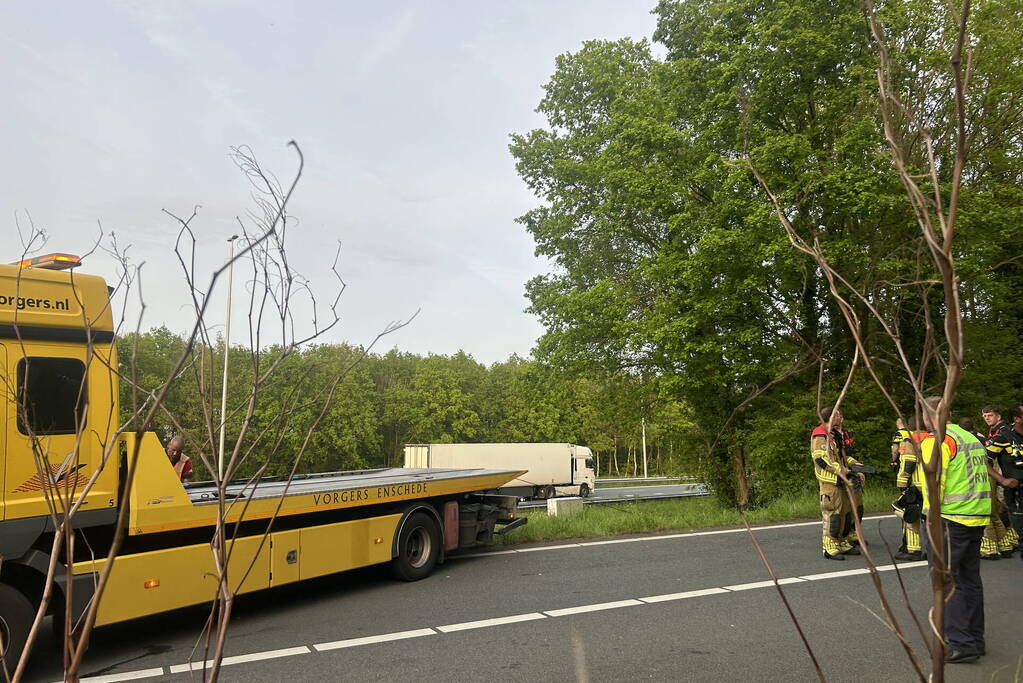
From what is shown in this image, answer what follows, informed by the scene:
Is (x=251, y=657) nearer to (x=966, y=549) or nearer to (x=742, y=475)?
(x=966, y=549)

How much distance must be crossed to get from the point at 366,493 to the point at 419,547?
1.27 m

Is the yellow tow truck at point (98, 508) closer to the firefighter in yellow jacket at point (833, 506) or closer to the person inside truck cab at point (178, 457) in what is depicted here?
the person inside truck cab at point (178, 457)

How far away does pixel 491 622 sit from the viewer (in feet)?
22.3

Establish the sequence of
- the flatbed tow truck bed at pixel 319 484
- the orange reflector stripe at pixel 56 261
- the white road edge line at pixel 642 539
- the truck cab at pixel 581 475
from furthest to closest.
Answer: the truck cab at pixel 581 475 < the white road edge line at pixel 642 539 < the flatbed tow truck bed at pixel 319 484 < the orange reflector stripe at pixel 56 261

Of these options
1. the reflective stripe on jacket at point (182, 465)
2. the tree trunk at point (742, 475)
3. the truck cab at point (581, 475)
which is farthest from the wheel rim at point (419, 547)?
the truck cab at point (581, 475)

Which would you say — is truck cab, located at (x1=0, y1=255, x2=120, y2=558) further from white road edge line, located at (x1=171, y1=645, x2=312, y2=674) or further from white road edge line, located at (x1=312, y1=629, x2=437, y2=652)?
white road edge line, located at (x1=312, y1=629, x2=437, y2=652)

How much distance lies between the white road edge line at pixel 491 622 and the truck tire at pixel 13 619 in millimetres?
3080

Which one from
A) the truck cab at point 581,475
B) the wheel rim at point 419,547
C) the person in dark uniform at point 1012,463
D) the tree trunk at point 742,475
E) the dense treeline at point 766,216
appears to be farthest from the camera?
the truck cab at point 581,475

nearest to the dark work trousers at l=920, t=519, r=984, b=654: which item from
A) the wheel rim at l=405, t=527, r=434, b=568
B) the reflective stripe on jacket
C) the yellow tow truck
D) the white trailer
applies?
the yellow tow truck

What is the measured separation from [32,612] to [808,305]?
59.8 ft

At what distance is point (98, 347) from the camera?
607cm

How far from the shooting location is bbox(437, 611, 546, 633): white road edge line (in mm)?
6625

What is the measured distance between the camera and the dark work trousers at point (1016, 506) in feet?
26.1

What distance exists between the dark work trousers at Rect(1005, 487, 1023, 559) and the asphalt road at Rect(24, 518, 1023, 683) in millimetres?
602
